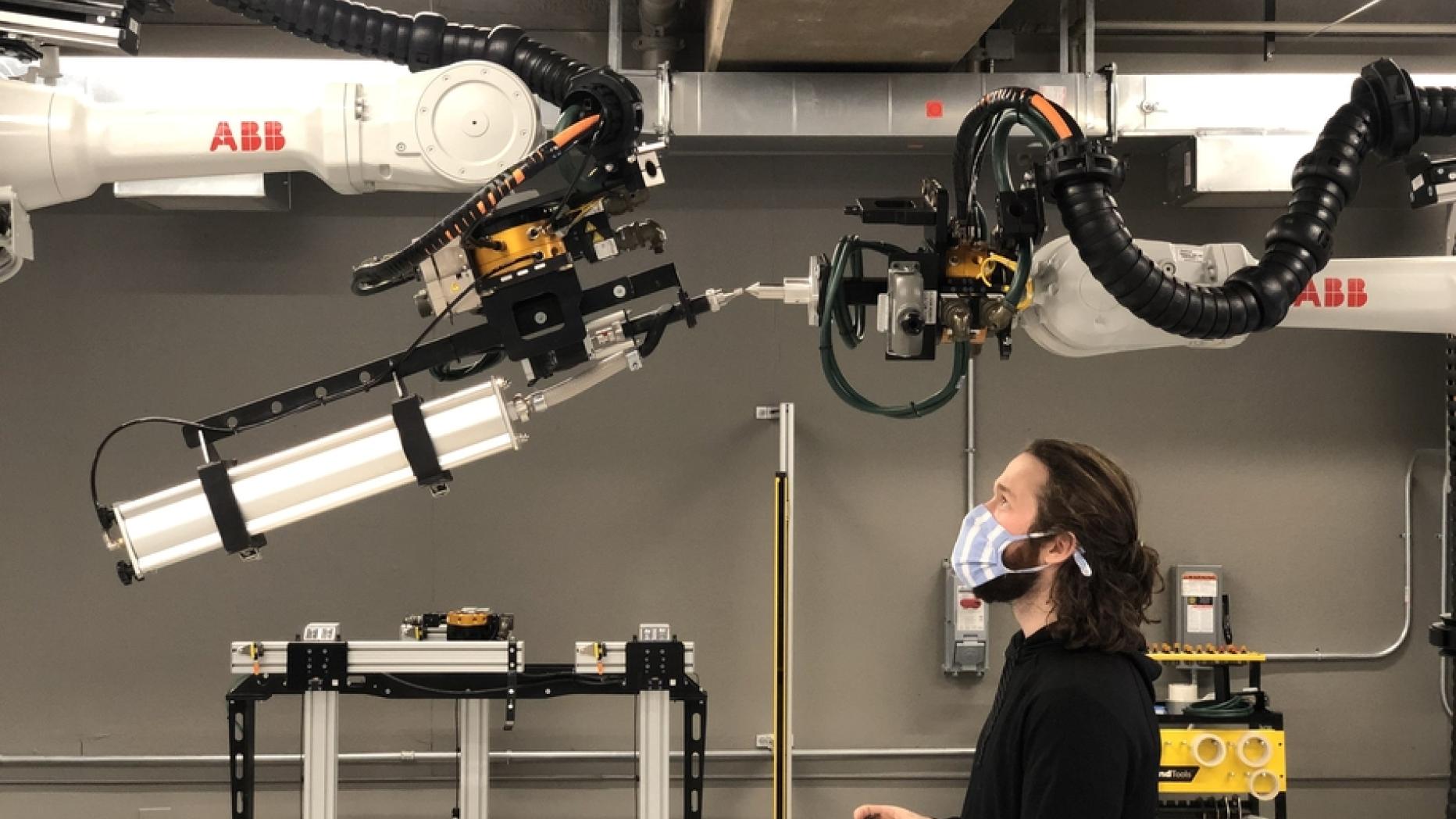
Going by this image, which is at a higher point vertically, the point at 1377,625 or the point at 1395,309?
the point at 1395,309

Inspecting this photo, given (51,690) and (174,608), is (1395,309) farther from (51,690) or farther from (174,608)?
(51,690)

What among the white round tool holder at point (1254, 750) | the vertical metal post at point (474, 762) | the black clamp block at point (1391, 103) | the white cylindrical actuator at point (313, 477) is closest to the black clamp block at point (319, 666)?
the vertical metal post at point (474, 762)

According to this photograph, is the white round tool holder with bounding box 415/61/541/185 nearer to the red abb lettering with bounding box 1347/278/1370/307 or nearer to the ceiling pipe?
the red abb lettering with bounding box 1347/278/1370/307

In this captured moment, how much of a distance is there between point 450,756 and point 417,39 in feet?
8.58

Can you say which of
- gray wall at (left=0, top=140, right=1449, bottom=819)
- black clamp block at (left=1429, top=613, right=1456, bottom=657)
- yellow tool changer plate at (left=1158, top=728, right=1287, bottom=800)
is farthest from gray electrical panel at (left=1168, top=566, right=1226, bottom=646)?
black clamp block at (left=1429, top=613, right=1456, bottom=657)

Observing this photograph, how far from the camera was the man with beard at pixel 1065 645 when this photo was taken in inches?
55.8

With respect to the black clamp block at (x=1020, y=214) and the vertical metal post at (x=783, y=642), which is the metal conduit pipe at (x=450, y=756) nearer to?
the vertical metal post at (x=783, y=642)

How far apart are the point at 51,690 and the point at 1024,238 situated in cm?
348

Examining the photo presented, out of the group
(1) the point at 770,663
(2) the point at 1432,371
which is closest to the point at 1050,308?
(1) the point at 770,663

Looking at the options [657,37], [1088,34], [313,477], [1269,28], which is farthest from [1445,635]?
[657,37]

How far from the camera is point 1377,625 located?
3.92 m

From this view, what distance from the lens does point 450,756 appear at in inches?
149

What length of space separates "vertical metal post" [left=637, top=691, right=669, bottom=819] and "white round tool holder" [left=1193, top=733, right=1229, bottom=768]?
1525 millimetres

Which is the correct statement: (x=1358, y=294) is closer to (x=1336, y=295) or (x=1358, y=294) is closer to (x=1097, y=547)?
(x=1336, y=295)
